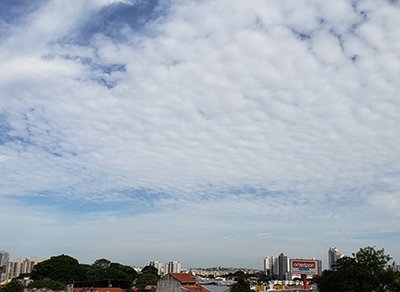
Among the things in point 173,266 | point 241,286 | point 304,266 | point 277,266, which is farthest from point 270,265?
point 241,286

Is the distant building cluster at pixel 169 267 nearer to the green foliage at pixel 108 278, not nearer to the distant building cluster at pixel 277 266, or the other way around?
the distant building cluster at pixel 277 266

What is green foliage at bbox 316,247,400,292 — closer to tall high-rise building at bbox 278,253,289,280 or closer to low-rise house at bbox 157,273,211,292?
low-rise house at bbox 157,273,211,292

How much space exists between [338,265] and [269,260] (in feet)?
512

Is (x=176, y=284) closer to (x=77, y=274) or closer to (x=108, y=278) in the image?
(x=108, y=278)

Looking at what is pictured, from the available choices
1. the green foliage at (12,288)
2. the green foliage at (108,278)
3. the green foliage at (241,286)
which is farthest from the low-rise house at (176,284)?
the green foliage at (108,278)

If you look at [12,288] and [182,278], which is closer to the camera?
[182,278]

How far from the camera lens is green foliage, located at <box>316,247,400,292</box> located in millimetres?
37094

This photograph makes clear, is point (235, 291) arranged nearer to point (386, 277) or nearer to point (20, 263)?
point (386, 277)

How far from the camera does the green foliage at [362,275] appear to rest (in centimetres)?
3709

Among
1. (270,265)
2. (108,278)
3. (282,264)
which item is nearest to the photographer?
(108,278)

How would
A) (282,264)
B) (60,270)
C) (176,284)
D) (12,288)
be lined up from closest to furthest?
(176,284) < (12,288) < (60,270) < (282,264)

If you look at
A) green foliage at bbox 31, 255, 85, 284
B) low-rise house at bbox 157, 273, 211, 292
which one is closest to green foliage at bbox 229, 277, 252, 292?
low-rise house at bbox 157, 273, 211, 292

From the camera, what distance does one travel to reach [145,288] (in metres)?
66.8

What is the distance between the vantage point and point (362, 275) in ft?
122
